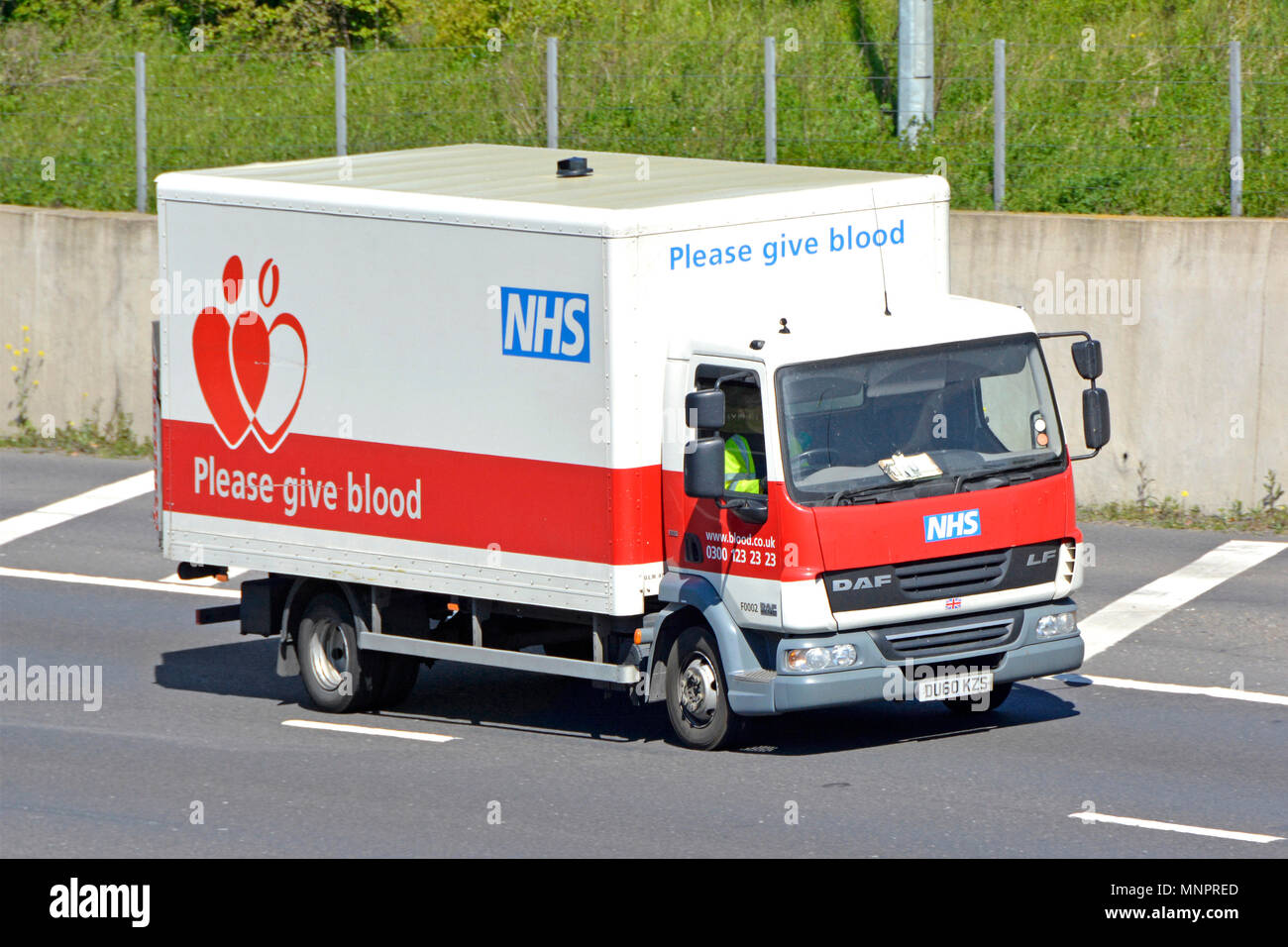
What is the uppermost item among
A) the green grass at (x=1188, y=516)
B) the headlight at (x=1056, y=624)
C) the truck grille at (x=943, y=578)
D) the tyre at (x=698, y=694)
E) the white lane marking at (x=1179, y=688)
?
the truck grille at (x=943, y=578)

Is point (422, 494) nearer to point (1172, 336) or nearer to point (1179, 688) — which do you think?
point (1179, 688)

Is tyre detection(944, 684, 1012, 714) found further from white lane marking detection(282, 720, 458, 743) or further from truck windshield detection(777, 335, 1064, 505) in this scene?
white lane marking detection(282, 720, 458, 743)

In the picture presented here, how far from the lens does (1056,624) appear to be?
1201 centimetres

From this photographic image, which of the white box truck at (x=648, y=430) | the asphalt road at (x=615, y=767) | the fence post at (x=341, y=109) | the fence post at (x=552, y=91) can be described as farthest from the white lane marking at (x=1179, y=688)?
the fence post at (x=341, y=109)

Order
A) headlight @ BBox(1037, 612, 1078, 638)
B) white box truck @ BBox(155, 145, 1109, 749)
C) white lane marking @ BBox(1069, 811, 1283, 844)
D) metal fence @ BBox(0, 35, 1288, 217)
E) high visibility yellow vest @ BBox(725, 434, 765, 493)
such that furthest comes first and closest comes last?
metal fence @ BBox(0, 35, 1288, 217), headlight @ BBox(1037, 612, 1078, 638), high visibility yellow vest @ BBox(725, 434, 765, 493), white box truck @ BBox(155, 145, 1109, 749), white lane marking @ BBox(1069, 811, 1283, 844)

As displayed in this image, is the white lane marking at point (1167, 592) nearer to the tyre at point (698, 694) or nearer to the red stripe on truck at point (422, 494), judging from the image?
the tyre at point (698, 694)

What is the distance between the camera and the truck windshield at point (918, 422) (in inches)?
444

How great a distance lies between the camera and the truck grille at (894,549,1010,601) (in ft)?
37.5

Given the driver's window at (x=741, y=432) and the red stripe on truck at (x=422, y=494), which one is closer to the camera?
the driver's window at (x=741, y=432)

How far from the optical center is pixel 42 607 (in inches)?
659

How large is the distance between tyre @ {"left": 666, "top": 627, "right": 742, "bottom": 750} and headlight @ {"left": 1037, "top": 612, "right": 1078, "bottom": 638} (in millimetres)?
1767

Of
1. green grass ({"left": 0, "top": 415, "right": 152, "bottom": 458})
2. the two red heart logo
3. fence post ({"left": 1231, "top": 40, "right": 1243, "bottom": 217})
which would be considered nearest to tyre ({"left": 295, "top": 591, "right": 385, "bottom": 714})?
the two red heart logo

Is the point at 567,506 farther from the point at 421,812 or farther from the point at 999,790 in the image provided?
the point at 999,790

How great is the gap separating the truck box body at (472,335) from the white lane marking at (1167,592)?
3585 millimetres
